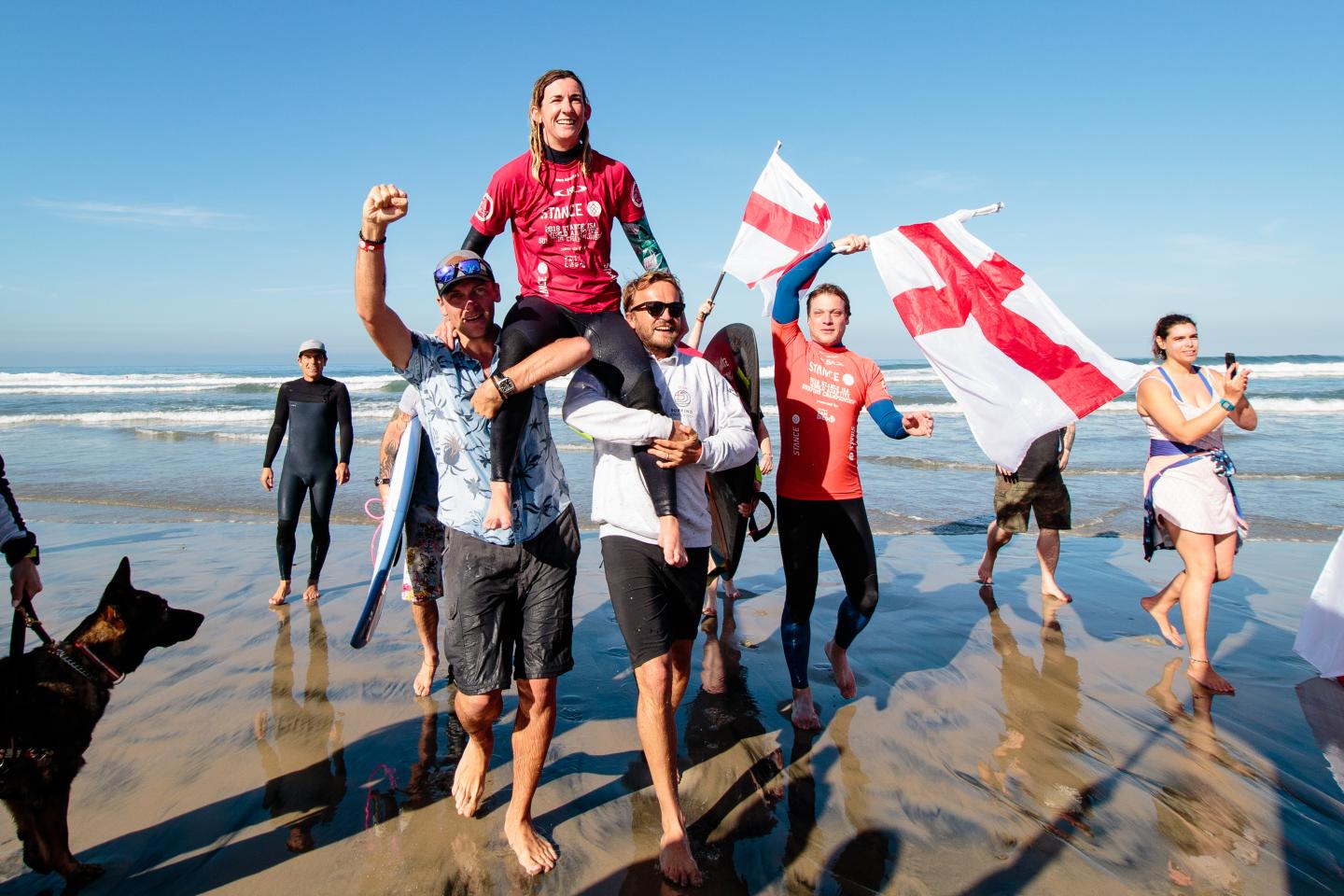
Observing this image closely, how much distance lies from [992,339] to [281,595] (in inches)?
230

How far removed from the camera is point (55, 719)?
107 inches

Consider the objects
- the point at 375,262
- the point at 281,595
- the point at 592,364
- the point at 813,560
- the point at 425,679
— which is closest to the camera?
the point at 375,262

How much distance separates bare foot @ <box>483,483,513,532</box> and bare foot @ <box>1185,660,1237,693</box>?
4501 mm

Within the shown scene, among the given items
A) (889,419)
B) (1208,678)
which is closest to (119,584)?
(889,419)

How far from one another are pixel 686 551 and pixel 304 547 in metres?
6.53

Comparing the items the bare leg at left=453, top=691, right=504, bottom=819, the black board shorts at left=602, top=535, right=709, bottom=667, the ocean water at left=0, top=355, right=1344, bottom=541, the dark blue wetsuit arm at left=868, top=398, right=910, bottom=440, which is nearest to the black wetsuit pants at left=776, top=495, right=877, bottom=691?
the dark blue wetsuit arm at left=868, top=398, right=910, bottom=440

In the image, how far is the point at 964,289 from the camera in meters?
4.45

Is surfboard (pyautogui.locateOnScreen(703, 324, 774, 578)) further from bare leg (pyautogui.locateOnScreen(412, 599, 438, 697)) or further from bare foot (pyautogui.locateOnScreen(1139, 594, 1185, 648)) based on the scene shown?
bare foot (pyautogui.locateOnScreen(1139, 594, 1185, 648))

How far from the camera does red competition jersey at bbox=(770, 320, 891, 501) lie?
4.21 meters

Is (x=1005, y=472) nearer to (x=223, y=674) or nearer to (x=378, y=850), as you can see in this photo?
(x=378, y=850)

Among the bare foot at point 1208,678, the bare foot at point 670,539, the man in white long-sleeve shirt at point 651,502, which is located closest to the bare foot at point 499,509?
the man in white long-sleeve shirt at point 651,502

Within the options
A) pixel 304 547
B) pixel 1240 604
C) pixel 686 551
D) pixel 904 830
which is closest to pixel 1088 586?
pixel 1240 604

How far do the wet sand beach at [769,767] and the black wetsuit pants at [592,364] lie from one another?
1.53m

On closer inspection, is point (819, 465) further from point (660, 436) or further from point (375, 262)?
point (375, 262)
